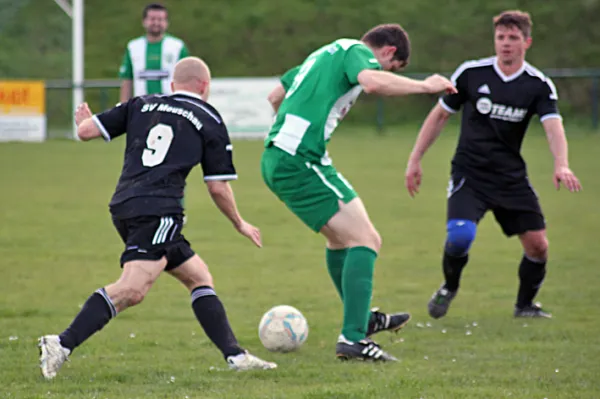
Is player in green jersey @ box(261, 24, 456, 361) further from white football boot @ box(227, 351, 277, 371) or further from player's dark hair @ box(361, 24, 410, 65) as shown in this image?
white football boot @ box(227, 351, 277, 371)

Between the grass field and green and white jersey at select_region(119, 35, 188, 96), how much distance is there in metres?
1.63

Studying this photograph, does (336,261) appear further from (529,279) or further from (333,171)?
(529,279)

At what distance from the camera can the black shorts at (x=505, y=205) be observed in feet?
21.4

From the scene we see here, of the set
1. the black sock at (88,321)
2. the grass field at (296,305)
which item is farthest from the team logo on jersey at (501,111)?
the black sock at (88,321)

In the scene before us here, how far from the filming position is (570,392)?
4535 millimetres

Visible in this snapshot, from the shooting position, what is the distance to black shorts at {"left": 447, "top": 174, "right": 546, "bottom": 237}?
652 cm

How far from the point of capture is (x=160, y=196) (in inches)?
188

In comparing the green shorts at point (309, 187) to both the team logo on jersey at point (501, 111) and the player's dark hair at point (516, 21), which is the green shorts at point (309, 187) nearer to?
the team logo on jersey at point (501, 111)

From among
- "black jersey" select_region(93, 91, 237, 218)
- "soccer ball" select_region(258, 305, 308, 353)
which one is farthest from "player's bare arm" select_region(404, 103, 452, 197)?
"black jersey" select_region(93, 91, 237, 218)

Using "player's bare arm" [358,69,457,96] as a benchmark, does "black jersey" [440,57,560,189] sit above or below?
below

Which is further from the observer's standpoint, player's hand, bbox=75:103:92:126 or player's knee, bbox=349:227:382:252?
player's knee, bbox=349:227:382:252

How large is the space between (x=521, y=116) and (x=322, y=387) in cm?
272

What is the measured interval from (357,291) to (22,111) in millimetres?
19681

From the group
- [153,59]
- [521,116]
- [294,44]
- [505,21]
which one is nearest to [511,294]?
[521,116]
